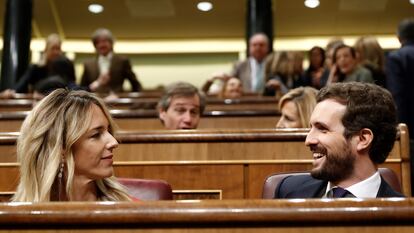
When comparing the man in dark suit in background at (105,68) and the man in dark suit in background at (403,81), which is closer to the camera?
the man in dark suit in background at (403,81)

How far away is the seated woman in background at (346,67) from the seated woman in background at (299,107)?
3.04ft

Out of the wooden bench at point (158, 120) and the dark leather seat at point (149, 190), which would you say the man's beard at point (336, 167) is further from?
the wooden bench at point (158, 120)

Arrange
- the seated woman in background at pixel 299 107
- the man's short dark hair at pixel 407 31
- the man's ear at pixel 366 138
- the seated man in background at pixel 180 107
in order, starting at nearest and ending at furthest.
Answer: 1. the man's ear at pixel 366 138
2. the seated woman in background at pixel 299 107
3. the seated man in background at pixel 180 107
4. the man's short dark hair at pixel 407 31

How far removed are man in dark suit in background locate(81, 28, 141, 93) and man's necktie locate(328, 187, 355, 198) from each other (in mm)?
3462

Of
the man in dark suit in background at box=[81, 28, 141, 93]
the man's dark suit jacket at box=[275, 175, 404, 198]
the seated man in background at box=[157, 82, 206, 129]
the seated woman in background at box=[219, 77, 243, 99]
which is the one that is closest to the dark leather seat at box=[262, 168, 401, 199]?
the man's dark suit jacket at box=[275, 175, 404, 198]

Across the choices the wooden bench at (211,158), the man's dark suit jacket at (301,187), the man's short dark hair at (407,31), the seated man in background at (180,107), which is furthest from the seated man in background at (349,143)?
the man's short dark hair at (407,31)

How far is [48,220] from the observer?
1174 millimetres

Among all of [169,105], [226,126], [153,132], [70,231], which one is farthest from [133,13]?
[70,231]

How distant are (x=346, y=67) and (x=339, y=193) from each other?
2186 millimetres

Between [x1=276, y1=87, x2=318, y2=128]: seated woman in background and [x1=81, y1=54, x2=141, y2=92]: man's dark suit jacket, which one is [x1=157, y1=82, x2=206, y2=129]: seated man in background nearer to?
[x1=276, y1=87, x2=318, y2=128]: seated woman in background

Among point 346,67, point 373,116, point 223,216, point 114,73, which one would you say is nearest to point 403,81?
point 346,67

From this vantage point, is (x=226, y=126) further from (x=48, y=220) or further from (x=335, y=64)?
(x=48, y=220)

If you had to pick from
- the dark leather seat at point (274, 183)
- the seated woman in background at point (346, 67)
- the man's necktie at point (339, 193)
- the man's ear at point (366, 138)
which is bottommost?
the man's necktie at point (339, 193)

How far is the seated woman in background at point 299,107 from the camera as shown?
2932 mm
